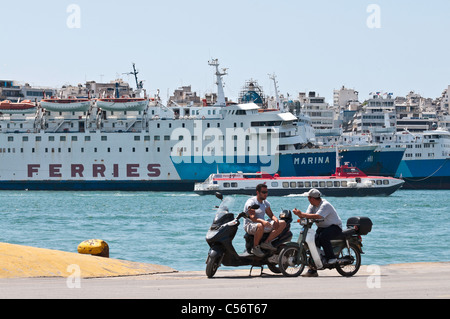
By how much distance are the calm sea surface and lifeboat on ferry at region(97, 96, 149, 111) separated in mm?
19795

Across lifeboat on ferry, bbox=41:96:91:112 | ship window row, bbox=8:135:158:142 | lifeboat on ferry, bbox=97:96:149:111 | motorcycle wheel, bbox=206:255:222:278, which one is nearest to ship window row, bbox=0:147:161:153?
ship window row, bbox=8:135:158:142

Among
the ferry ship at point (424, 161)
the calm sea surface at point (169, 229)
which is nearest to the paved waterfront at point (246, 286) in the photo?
the calm sea surface at point (169, 229)

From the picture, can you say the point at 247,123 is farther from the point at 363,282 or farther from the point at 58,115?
the point at 363,282

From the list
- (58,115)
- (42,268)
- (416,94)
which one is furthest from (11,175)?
(416,94)

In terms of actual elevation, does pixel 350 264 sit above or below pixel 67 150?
above

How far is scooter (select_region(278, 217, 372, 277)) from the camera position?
8.90 meters

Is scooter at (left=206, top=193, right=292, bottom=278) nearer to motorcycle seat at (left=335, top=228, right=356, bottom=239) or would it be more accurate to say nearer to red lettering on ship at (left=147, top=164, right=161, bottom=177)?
motorcycle seat at (left=335, top=228, right=356, bottom=239)

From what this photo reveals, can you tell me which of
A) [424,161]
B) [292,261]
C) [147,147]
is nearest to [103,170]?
[147,147]

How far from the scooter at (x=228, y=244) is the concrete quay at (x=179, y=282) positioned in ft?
0.56

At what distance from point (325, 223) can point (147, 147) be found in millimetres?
50005

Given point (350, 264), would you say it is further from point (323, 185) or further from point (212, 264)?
point (323, 185)

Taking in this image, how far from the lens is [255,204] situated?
9.26 m

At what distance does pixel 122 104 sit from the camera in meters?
60.2
